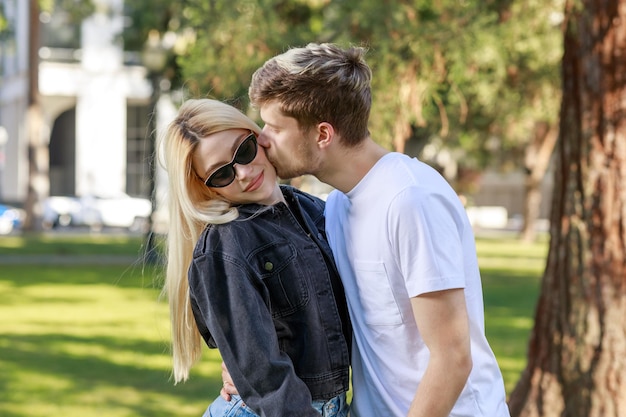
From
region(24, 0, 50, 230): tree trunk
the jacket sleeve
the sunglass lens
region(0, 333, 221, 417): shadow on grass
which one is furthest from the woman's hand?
region(24, 0, 50, 230): tree trunk

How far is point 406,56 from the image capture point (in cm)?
952

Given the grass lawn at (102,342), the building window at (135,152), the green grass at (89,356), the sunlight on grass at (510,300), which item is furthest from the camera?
the building window at (135,152)

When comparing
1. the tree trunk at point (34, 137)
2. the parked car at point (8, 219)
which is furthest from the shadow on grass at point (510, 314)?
the parked car at point (8, 219)

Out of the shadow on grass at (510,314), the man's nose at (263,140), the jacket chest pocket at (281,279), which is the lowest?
the shadow on grass at (510,314)

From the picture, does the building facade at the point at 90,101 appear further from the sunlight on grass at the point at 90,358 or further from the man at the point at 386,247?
the man at the point at 386,247

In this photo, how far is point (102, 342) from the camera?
12.4 metres

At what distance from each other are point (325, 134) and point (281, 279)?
0.39 m

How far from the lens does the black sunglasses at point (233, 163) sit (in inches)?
111

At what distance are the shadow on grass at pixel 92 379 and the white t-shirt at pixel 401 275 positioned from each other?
583 cm

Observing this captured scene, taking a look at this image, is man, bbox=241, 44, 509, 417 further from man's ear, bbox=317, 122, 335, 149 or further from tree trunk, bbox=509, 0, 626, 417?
tree trunk, bbox=509, 0, 626, 417

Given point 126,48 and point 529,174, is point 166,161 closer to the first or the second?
point 126,48

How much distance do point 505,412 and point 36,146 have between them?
101 ft

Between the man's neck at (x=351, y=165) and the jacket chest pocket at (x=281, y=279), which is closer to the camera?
the jacket chest pocket at (x=281, y=279)

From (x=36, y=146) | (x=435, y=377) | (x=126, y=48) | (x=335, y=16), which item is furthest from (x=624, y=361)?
(x=36, y=146)
